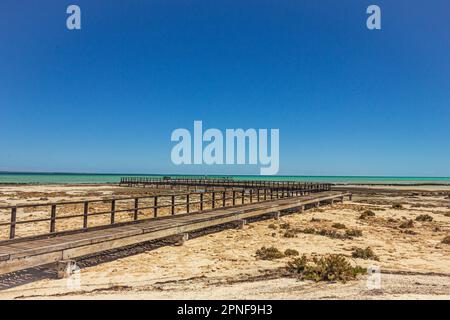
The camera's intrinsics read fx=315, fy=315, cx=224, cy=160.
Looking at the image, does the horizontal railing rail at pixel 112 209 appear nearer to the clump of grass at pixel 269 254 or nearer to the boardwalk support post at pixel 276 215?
the boardwalk support post at pixel 276 215

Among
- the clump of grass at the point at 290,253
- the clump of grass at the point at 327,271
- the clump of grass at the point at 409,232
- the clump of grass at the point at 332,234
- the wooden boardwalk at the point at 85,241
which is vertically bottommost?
the clump of grass at the point at 409,232

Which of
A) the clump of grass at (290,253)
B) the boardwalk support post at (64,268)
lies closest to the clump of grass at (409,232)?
the clump of grass at (290,253)

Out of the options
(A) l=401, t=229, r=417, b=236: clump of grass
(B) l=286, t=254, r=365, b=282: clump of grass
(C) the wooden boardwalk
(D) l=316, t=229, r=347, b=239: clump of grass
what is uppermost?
(C) the wooden boardwalk

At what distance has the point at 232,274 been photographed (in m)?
8.88

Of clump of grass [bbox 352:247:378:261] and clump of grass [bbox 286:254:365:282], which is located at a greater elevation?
clump of grass [bbox 286:254:365:282]

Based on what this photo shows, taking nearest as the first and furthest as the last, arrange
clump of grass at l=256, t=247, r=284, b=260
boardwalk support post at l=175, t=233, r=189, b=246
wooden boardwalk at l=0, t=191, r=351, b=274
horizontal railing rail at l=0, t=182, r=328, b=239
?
wooden boardwalk at l=0, t=191, r=351, b=274 → horizontal railing rail at l=0, t=182, r=328, b=239 → clump of grass at l=256, t=247, r=284, b=260 → boardwalk support post at l=175, t=233, r=189, b=246

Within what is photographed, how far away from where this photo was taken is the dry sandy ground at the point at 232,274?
Result: 7.17 meters

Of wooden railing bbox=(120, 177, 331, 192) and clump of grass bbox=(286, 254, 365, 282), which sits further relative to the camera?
wooden railing bbox=(120, 177, 331, 192)

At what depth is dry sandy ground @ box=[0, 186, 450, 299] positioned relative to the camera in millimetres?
7172

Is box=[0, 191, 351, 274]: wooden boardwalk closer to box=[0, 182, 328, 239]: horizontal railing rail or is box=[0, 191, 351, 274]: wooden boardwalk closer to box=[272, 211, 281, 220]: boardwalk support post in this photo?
box=[0, 182, 328, 239]: horizontal railing rail

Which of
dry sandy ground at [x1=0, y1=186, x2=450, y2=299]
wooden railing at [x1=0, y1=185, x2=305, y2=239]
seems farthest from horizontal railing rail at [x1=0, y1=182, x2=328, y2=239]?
dry sandy ground at [x1=0, y1=186, x2=450, y2=299]

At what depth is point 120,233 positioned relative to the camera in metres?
10.6

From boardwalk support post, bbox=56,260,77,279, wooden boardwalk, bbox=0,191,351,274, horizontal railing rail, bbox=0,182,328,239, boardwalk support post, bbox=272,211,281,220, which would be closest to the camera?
wooden boardwalk, bbox=0,191,351,274
